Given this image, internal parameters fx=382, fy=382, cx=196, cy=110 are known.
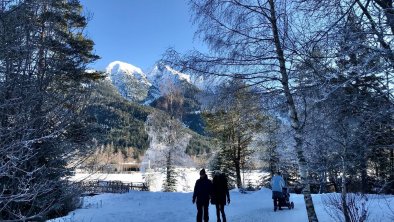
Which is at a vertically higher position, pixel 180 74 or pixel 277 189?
pixel 180 74

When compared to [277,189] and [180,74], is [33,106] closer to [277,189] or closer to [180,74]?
[180,74]

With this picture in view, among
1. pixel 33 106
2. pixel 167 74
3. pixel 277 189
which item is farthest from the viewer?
pixel 277 189

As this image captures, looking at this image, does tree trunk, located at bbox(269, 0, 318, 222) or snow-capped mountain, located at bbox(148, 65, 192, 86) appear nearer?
tree trunk, located at bbox(269, 0, 318, 222)

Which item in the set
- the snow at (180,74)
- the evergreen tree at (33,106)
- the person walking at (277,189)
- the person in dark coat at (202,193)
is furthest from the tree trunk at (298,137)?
the person walking at (277,189)

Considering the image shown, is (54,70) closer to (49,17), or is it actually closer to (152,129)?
(49,17)

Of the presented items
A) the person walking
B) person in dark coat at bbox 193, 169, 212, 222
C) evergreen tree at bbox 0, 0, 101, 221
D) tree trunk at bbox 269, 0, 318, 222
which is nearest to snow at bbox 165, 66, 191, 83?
evergreen tree at bbox 0, 0, 101, 221

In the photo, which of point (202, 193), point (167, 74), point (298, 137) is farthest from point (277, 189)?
point (167, 74)

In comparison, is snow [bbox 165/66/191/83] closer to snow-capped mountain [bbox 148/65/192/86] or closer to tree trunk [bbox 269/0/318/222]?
snow-capped mountain [bbox 148/65/192/86]

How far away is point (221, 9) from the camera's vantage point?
34.7ft

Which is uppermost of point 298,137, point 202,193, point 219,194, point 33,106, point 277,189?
point 33,106

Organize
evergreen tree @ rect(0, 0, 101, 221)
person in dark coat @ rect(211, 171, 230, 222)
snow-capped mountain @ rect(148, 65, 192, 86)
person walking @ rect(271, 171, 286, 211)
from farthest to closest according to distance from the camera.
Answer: person walking @ rect(271, 171, 286, 211)
person in dark coat @ rect(211, 171, 230, 222)
snow-capped mountain @ rect(148, 65, 192, 86)
evergreen tree @ rect(0, 0, 101, 221)

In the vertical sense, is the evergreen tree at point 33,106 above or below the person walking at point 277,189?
above

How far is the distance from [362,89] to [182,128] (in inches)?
1112

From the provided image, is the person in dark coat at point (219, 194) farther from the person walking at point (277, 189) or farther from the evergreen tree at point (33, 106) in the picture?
the evergreen tree at point (33, 106)
